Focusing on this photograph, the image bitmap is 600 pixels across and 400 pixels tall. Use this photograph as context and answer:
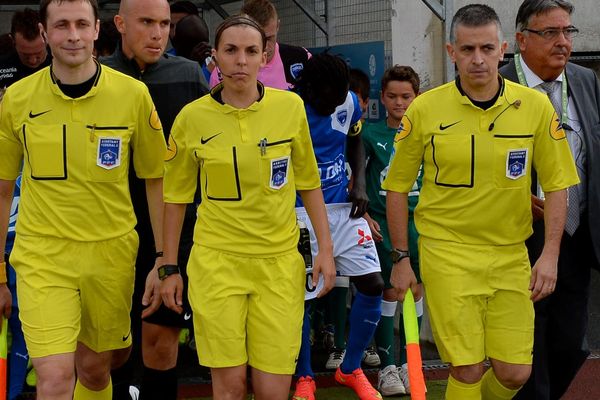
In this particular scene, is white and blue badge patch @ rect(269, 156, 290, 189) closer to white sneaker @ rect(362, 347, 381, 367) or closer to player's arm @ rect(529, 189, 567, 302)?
player's arm @ rect(529, 189, 567, 302)

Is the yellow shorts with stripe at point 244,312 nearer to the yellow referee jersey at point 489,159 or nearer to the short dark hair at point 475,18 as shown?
the yellow referee jersey at point 489,159

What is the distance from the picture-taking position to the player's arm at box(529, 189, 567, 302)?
5.02m

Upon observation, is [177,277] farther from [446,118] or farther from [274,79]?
[274,79]

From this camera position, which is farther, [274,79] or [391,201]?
[274,79]

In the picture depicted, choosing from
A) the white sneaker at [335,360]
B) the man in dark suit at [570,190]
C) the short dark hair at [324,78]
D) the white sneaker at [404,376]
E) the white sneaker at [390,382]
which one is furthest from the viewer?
the white sneaker at [335,360]

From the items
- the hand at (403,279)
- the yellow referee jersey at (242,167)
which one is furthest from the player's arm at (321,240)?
the hand at (403,279)

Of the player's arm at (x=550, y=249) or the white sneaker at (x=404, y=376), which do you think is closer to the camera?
the player's arm at (x=550, y=249)

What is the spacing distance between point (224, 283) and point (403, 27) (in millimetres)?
3644

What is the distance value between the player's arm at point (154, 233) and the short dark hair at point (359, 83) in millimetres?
2860

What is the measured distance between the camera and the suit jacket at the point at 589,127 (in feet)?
18.4

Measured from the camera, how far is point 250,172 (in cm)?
491

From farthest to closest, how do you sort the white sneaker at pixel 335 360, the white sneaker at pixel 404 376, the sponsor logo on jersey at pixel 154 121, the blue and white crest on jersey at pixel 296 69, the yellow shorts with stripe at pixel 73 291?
the white sneaker at pixel 335 360 < the white sneaker at pixel 404 376 < the blue and white crest on jersey at pixel 296 69 < the sponsor logo on jersey at pixel 154 121 < the yellow shorts with stripe at pixel 73 291

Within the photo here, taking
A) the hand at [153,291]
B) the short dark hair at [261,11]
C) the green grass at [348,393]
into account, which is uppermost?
the short dark hair at [261,11]

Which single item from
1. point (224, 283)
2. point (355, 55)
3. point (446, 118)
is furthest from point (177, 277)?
point (355, 55)
